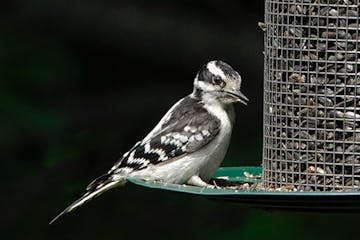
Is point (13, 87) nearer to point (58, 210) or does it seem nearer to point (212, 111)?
point (58, 210)

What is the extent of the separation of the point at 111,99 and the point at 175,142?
4495mm

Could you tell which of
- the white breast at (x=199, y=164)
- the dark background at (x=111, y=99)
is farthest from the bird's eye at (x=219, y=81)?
the dark background at (x=111, y=99)

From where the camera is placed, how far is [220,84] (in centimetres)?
1012

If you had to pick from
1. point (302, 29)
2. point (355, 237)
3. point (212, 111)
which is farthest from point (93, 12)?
point (302, 29)

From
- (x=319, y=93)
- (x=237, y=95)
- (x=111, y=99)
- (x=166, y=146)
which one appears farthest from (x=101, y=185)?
(x=111, y=99)

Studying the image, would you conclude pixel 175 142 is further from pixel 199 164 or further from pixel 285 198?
pixel 285 198

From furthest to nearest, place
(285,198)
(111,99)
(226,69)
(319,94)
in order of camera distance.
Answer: (111,99) → (226,69) → (319,94) → (285,198)

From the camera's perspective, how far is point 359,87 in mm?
9312

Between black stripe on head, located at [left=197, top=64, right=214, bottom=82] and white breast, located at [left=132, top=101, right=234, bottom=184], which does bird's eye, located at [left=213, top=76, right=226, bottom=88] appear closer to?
black stripe on head, located at [left=197, top=64, right=214, bottom=82]

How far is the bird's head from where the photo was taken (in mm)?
10078

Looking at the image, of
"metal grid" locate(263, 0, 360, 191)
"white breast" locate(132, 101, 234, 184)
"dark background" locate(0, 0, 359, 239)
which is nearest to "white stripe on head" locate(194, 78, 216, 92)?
"white breast" locate(132, 101, 234, 184)

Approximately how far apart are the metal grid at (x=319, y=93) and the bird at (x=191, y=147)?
0.58 metres

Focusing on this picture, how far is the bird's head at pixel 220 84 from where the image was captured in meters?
10.1

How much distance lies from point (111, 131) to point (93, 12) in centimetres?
110
